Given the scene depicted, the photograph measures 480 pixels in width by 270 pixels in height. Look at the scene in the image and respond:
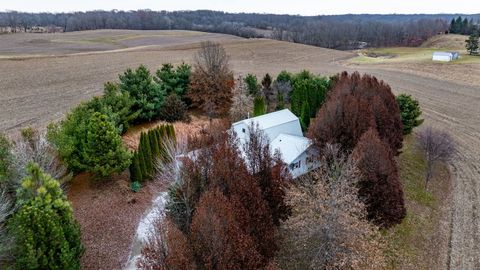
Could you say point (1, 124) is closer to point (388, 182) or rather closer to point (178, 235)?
point (178, 235)

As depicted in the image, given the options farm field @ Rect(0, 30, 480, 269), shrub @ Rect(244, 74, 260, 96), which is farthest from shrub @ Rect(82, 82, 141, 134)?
shrub @ Rect(244, 74, 260, 96)

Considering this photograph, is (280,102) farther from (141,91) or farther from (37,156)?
(37,156)

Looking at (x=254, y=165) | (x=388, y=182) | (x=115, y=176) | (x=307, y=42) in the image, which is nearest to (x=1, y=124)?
(x=115, y=176)

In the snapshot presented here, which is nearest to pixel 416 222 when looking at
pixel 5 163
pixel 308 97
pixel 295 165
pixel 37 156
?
pixel 295 165

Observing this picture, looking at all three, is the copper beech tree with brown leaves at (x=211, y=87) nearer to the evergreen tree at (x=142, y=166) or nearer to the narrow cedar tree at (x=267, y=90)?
the narrow cedar tree at (x=267, y=90)

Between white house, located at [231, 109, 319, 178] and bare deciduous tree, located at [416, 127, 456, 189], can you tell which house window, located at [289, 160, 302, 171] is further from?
bare deciduous tree, located at [416, 127, 456, 189]

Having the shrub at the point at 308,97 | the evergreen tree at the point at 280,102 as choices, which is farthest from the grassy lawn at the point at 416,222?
the evergreen tree at the point at 280,102
